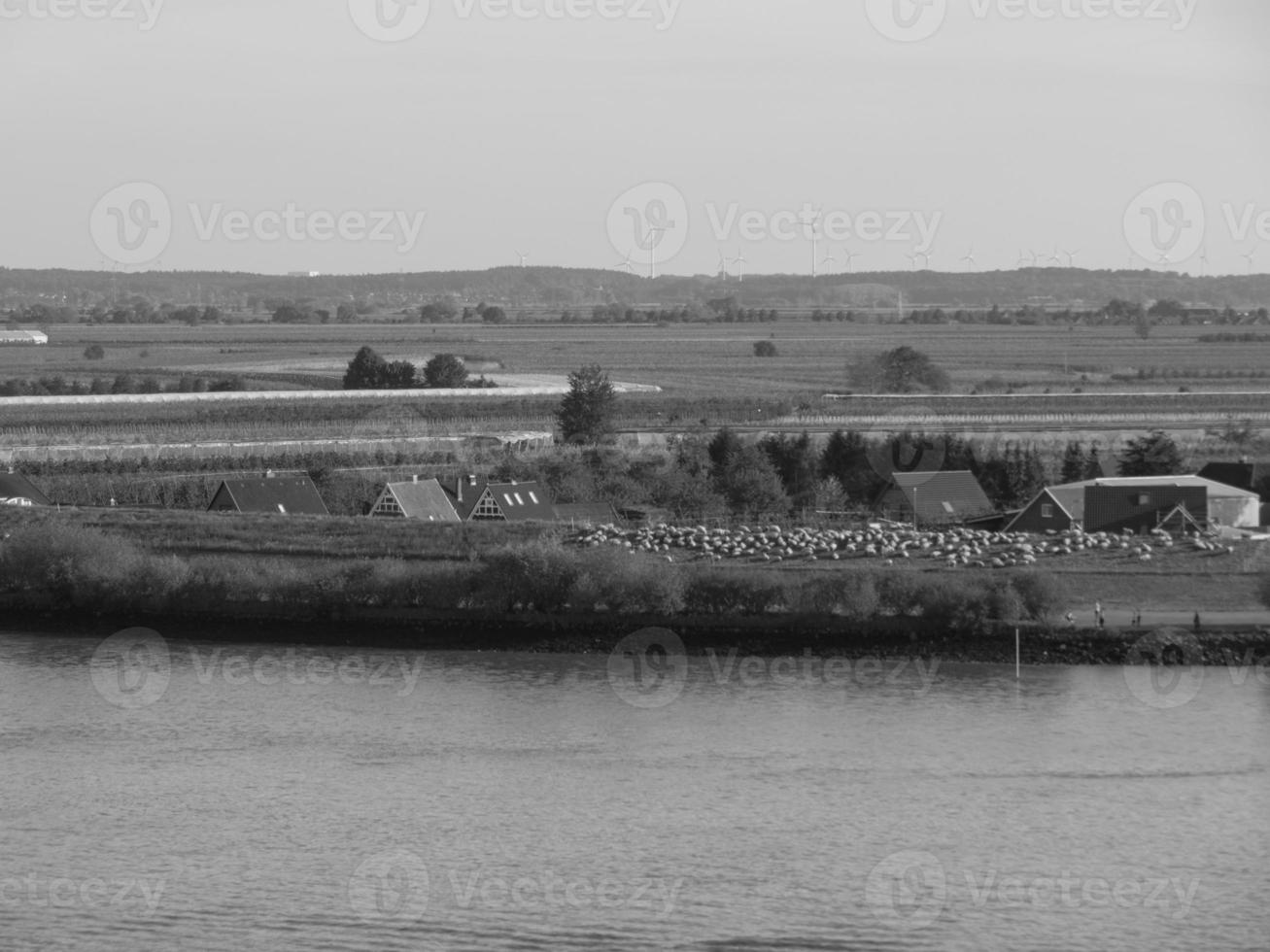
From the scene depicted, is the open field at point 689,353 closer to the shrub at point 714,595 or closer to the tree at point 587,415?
the tree at point 587,415

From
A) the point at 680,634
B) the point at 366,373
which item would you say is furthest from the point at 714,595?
the point at 366,373

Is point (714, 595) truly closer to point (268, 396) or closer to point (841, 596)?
point (841, 596)

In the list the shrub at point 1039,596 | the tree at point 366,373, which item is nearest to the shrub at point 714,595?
the shrub at point 1039,596

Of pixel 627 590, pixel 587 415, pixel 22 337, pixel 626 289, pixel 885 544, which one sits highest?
pixel 626 289

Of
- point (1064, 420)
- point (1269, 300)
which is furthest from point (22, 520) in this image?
point (1269, 300)

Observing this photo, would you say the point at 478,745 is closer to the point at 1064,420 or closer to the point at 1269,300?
the point at 1064,420

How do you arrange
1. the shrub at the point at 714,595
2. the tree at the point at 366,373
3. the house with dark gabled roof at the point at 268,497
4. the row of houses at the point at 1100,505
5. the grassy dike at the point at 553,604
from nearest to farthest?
the grassy dike at the point at 553,604
the shrub at the point at 714,595
the row of houses at the point at 1100,505
the house with dark gabled roof at the point at 268,497
the tree at the point at 366,373

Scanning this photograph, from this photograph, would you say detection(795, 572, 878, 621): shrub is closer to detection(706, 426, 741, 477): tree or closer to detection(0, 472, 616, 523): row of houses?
detection(0, 472, 616, 523): row of houses
